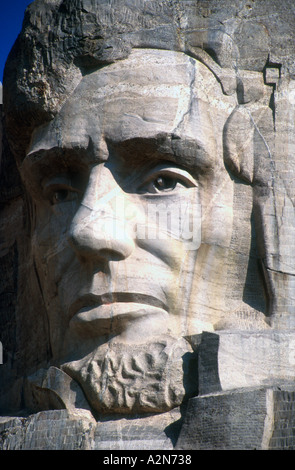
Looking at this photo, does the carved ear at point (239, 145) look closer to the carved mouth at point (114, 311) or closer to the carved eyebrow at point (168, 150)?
the carved eyebrow at point (168, 150)

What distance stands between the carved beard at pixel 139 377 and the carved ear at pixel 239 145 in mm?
1310

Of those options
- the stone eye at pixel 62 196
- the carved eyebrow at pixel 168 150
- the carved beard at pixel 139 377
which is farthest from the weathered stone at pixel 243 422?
the stone eye at pixel 62 196

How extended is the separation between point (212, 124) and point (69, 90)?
3.54 ft

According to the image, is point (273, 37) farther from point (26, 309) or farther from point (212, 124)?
point (26, 309)

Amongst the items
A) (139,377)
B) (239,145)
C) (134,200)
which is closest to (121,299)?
(139,377)

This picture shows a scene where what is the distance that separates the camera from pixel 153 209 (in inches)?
301

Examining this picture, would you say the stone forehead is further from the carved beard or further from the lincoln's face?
the carved beard

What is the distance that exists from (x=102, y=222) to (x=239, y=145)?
1147mm

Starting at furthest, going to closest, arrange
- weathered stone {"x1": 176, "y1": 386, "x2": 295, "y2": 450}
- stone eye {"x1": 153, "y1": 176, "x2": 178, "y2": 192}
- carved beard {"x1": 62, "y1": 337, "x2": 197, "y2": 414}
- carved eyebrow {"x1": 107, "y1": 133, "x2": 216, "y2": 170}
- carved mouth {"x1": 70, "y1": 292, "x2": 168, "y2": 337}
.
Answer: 1. stone eye {"x1": 153, "y1": 176, "x2": 178, "y2": 192}
2. carved eyebrow {"x1": 107, "y1": 133, "x2": 216, "y2": 170}
3. carved mouth {"x1": 70, "y1": 292, "x2": 168, "y2": 337}
4. carved beard {"x1": 62, "y1": 337, "x2": 197, "y2": 414}
5. weathered stone {"x1": 176, "y1": 386, "x2": 295, "y2": 450}

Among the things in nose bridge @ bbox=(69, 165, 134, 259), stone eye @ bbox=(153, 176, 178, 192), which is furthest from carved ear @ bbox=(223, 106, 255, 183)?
nose bridge @ bbox=(69, 165, 134, 259)

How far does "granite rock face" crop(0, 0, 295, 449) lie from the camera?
716cm

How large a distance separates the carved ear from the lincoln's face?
6 cm

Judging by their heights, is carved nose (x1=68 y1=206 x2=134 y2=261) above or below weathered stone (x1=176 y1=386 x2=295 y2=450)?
above
